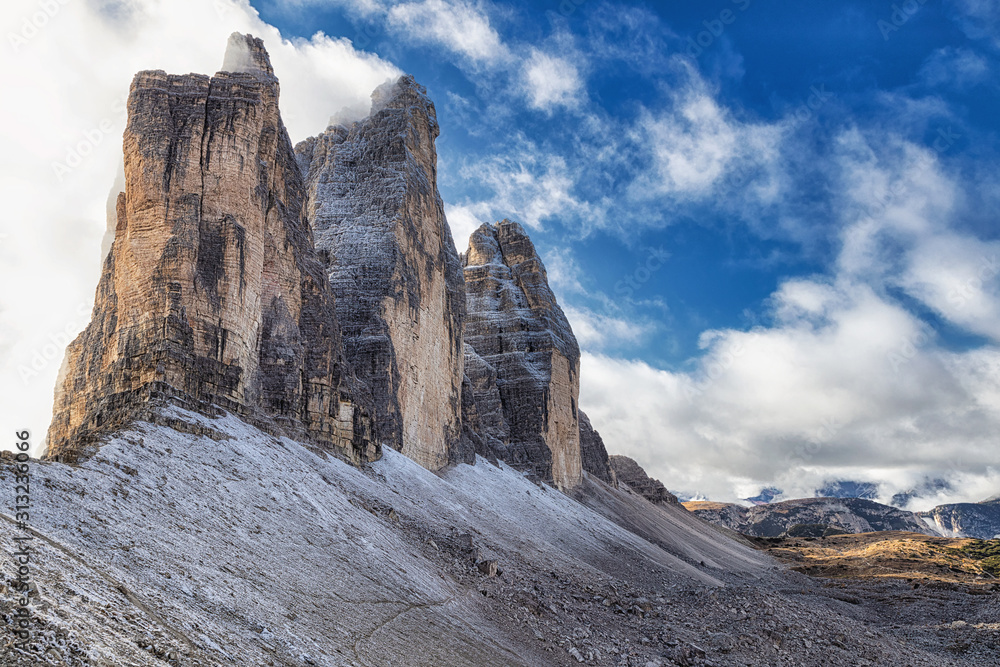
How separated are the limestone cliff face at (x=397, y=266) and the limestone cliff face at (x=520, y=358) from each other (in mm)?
13139

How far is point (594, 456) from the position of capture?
87875 millimetres

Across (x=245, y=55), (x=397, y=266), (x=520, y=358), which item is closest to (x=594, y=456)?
(x=520, y=358)

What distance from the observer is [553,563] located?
106 feet

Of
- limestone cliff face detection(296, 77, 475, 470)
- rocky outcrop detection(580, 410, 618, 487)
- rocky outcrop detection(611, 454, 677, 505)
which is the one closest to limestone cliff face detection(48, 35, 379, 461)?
limestone cliff face detection(296, 77, 475, 470)

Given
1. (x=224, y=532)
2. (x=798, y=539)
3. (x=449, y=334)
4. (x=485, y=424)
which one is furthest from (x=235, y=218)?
(x=798, y=539)

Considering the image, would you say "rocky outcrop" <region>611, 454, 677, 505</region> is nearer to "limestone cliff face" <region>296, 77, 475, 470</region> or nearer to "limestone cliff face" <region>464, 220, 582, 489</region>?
"limestone cliff face" <region>464, 220, 582, 489</region>

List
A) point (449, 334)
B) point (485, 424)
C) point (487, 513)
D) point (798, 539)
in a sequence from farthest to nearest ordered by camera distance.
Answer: point (798, 539), point (485, 424), point (449, 334), point (487, 513)

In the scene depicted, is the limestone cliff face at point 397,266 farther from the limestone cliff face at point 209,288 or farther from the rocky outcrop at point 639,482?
the rocky outcrop at point 639,482

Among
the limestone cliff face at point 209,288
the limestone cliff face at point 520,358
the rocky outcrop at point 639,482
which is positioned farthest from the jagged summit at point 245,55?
the rocky outcrop at point 639,482

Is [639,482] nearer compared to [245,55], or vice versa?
[245,55]

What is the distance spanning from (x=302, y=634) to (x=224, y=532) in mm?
4261

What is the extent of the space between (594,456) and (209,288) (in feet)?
220

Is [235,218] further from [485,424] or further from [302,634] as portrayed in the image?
[485,424]

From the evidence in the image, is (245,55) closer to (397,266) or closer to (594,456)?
(397,266)
